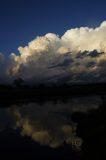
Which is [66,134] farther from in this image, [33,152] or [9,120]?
[9,120]

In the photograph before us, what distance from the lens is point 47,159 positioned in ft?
131

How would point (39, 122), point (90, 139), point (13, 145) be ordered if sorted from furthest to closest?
point (39, 122), point (13, 145), point (90, 139)

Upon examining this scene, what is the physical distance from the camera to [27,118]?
300 ft

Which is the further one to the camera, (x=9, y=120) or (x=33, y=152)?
(x=9, y=120)

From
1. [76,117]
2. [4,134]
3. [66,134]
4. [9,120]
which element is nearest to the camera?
[66,134]

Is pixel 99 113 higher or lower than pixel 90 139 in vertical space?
higher

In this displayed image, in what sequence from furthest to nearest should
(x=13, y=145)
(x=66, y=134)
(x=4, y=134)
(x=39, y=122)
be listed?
(x=39, y=122), (x=4, y=134), (x=66, y=134), (x=13, y=145)

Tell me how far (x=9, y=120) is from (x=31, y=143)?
121 feet

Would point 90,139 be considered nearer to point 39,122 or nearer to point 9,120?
point 39,122

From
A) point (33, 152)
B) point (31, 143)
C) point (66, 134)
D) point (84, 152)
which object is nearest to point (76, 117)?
point (66, 134)

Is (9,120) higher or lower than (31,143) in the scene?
higher

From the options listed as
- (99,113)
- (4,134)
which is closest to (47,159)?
(99,113)

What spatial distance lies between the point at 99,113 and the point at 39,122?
104 feet

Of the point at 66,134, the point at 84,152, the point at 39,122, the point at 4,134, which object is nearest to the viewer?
the point at 84,152
